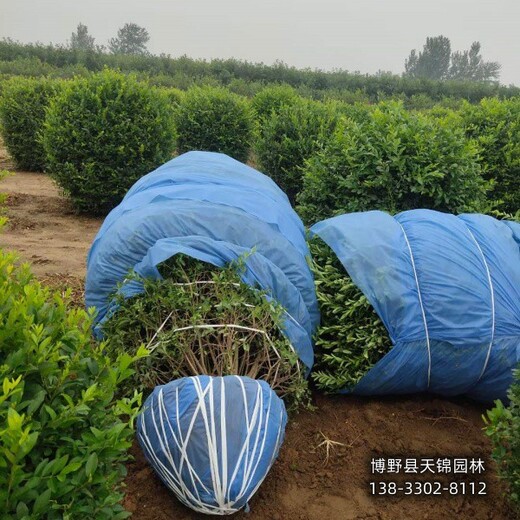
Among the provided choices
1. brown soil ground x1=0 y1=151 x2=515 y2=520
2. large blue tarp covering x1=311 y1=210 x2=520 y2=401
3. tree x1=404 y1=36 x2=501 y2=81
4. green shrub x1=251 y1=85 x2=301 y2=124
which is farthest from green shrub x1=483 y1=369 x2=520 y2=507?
tree x1=404 y1=36 x2=501 y2=81

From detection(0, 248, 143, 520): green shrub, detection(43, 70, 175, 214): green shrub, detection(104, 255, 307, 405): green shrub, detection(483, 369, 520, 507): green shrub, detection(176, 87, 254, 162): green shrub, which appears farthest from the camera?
detection(176, 87, 254, 162): green shrub

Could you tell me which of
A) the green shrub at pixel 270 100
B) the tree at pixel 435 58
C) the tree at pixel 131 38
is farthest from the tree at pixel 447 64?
the green shrub at pixel 270 100

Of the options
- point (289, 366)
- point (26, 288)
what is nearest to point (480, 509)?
point (289, 366)

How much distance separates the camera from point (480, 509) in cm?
269

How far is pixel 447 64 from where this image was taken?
70.8 meters

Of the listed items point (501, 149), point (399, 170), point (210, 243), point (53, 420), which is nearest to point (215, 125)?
point (501, 149)

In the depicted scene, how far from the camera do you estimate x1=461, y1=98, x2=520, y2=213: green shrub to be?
5.45 meters

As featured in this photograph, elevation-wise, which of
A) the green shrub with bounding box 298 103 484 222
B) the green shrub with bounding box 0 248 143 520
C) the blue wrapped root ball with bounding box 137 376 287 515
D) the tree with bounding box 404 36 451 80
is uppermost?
the tree with bounding box 404 36 451 80

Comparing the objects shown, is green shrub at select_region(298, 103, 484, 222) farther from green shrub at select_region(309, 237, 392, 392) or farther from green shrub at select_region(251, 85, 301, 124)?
green shrub at select_region(251, 85, 301, 124)

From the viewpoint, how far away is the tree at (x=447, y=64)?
70.2 meters

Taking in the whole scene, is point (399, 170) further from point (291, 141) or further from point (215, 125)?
point (215, 125)

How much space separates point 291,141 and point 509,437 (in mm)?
6062

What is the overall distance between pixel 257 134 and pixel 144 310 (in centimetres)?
619

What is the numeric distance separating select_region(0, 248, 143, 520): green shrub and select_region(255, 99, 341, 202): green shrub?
6.12 metres
